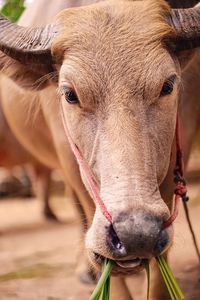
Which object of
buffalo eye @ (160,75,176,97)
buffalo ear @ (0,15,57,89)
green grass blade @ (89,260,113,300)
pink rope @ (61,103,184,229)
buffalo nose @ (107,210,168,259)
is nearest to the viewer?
buffalo nose @ (107,210,168,259)

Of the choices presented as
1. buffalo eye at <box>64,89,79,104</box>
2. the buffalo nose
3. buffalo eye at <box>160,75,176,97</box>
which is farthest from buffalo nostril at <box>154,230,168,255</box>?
buffalo eye at <box>64,89,79,104</box>

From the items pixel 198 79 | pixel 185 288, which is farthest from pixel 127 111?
pixel 185 288

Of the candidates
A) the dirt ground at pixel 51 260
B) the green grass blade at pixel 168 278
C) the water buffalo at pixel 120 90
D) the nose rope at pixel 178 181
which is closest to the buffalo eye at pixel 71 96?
the water buffalo at pixel 120 90

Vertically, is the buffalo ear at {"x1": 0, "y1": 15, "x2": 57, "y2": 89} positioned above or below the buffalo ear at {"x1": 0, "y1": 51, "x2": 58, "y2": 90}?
above

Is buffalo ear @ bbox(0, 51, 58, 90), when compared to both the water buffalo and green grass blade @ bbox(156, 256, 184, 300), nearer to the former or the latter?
the water buffalo

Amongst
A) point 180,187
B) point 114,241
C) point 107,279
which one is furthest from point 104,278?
point 180,187

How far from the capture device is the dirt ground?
596 centimetres

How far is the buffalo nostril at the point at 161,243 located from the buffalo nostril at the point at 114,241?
0.17m

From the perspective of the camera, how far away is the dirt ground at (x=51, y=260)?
5965mm

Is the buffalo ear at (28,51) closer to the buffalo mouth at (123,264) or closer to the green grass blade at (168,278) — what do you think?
the buffalo mouth at (123,264)

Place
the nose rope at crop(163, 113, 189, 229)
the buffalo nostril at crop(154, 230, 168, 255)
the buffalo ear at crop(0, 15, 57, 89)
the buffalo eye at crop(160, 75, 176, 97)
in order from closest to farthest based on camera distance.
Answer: the buffalo nostril at crop(154, 230, 168, 255) → the buffalo eye at crop(160, 75, 176, 97) → the nose rope at crop(163, 113, 189, 229) → the buffalo ear at crop(0, 15, 57, 89)

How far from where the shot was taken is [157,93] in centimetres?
412

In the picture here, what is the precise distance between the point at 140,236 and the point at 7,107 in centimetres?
291

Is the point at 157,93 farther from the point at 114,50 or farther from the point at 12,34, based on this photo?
the point at 12,34
